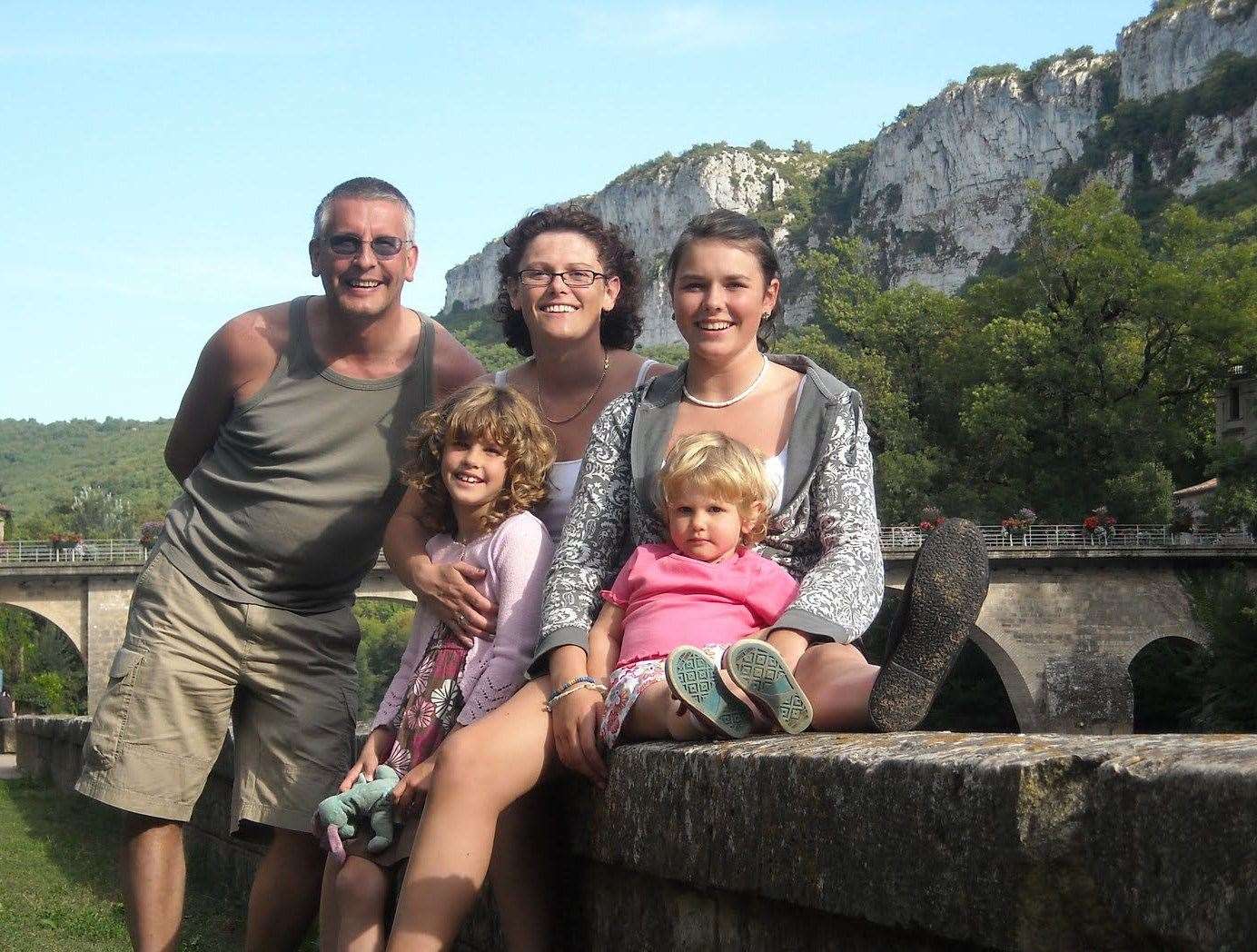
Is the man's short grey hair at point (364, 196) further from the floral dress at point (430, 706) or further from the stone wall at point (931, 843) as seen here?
the stone wall at point (931, 843)

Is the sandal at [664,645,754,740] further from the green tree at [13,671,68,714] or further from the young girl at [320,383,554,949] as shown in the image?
the green tree at [13,671,68,714]

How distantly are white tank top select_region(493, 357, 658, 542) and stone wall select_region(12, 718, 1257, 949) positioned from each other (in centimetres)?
96

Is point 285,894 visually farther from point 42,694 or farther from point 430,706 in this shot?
point 42,694

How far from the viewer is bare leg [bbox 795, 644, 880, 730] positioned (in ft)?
7.72

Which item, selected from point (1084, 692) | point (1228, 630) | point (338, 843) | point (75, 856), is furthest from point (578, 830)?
point (1084, 692)

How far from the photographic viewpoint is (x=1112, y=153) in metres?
83.2

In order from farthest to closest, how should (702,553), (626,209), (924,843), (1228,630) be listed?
(626,209) < (1228,630) < (702,553) < (924,843)

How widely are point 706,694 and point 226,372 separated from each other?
193 cm

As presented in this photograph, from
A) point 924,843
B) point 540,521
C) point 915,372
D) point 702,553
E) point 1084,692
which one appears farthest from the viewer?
point 915,372

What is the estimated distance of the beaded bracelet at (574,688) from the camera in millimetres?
2576

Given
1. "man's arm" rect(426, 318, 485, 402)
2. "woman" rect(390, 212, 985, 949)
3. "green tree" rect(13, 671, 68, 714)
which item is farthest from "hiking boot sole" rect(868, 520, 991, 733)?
"green tree" rect(13, 671, 68, 714)

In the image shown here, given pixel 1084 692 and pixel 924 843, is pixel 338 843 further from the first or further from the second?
pixel 1084 692

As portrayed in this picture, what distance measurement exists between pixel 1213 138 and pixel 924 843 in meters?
81.5

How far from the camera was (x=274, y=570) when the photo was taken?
3711mm
